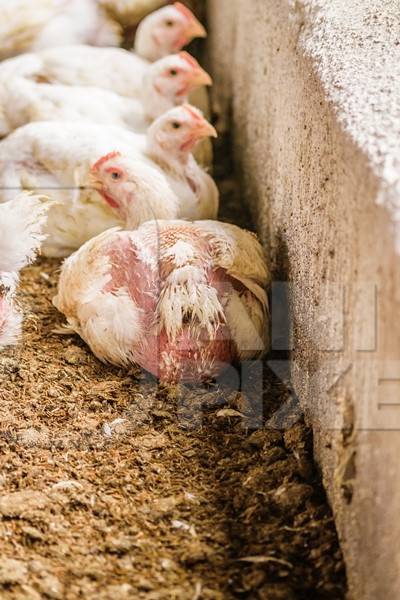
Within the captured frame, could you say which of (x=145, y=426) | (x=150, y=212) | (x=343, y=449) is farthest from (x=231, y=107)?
(x=343, y=449)

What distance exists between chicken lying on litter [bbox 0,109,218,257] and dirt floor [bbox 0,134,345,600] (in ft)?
1.63

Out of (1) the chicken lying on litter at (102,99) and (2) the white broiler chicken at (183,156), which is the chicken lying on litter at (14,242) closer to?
(2) the white broiler chicken at (183,156)

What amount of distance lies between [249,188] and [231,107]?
668 millimetres

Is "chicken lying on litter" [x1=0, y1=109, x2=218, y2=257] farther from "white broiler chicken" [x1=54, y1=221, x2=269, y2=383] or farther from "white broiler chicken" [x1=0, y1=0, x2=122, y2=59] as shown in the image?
"white broiler chicken" [x1=0, y1=0, x2=122, y2=59]

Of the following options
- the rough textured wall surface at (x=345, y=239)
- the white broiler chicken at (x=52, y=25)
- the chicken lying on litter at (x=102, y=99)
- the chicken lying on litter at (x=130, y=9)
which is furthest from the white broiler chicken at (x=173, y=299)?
the chicken lying on litter at (x=130, y=9)

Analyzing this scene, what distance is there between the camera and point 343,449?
5.07ft

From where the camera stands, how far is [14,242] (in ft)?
6.77

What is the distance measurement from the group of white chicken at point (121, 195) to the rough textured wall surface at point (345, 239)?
0.72 feet

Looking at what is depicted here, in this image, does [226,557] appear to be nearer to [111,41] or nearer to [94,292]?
[94,292]

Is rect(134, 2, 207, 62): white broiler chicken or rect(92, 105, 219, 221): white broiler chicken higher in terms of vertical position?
rect(134, 2, 207, 62): white broiler chicken

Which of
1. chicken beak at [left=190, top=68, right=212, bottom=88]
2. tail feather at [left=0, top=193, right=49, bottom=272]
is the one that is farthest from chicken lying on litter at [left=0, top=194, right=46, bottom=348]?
chicken beak at [left=190, top=68, right=212, bottom=88]

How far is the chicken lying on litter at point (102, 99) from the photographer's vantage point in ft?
9.90

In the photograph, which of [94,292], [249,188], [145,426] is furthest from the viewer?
[249,188]

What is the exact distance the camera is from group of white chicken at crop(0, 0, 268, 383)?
2.07 meters
